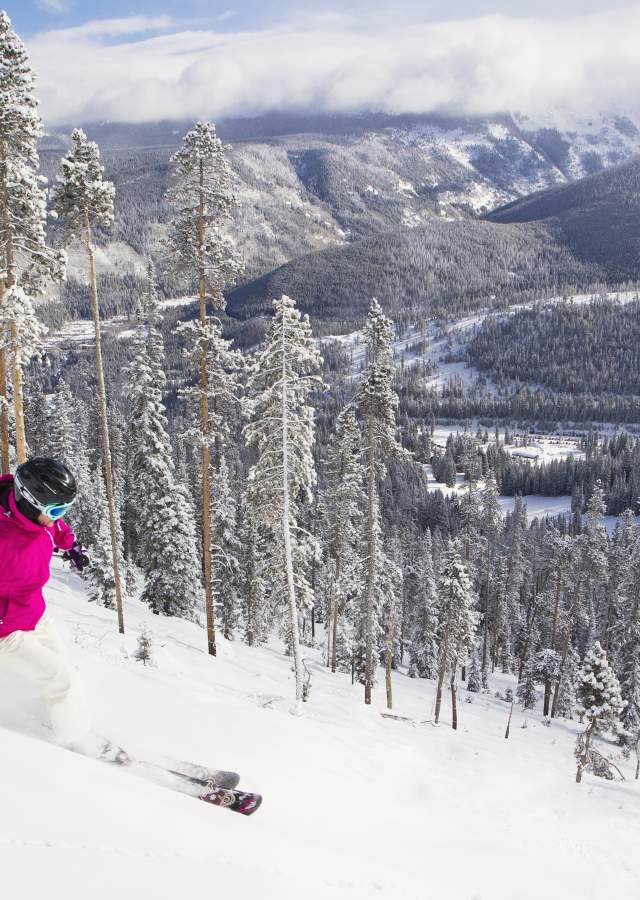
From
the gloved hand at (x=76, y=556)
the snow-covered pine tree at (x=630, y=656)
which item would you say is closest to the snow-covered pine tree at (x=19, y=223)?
the gloved hand at (x=76, y=556)

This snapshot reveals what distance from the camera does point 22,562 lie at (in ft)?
17.4

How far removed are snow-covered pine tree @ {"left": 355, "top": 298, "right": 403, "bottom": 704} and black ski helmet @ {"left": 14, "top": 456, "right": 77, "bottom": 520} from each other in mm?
15401

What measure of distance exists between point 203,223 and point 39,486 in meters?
13.4

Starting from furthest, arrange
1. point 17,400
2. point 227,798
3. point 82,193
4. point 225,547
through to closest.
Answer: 1. point 225,547
2. point 17,400
3. point 82,193
4. point 227,798

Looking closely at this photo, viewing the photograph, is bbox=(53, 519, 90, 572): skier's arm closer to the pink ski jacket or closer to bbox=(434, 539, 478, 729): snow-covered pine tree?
the pink ski jacket

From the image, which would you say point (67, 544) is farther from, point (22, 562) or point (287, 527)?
point (287, 527)

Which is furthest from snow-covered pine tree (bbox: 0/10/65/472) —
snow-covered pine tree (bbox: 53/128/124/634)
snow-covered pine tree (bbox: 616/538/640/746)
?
snow-covered pine tree (bbox: 616/538/640/746)

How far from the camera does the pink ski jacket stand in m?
5.22

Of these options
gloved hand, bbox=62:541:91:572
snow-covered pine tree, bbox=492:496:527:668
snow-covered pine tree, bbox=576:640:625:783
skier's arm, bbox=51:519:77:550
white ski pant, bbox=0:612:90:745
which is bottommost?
snow-covered pine tree, bbox=492:496:527:668

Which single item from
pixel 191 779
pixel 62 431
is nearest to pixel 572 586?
pixel 62 431

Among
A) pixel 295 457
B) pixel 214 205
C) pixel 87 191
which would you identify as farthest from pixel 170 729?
pixel 87 191

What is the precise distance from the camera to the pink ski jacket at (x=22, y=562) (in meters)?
5.22

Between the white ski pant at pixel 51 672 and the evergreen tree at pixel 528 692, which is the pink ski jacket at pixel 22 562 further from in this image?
the evergreen tree at pixel 528 692

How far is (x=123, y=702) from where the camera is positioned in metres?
8.53
